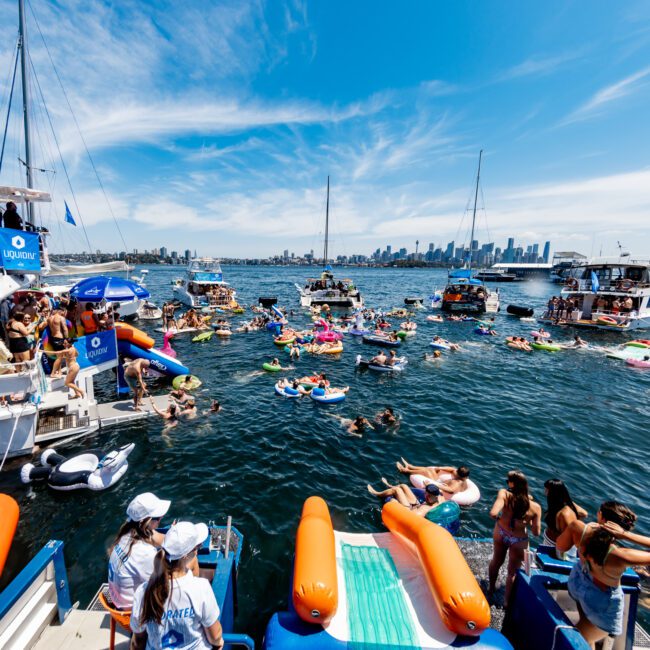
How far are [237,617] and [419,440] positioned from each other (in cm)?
877

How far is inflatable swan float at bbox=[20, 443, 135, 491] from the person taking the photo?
373 inches

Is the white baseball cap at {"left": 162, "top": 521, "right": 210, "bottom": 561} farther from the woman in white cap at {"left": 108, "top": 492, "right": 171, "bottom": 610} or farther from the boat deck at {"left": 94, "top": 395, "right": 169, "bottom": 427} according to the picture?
the boat deck at {"left": 94, "top": 395, "right": 169, "bottom": 427}

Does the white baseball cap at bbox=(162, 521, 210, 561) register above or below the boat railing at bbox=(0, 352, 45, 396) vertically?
above

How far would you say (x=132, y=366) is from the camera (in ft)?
46.9

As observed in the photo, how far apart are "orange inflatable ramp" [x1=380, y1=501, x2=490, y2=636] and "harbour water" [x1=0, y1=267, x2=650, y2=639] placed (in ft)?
11.3

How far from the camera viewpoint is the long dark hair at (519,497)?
5.81m

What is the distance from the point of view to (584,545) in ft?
14.4

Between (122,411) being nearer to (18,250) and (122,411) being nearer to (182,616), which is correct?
(18,250)

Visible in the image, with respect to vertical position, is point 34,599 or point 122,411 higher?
point 34,599

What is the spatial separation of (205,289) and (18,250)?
3236 cm

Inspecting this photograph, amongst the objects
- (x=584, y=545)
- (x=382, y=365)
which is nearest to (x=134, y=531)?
(x=584, y=545)

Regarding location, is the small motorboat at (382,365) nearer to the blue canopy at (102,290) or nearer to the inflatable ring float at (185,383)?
the inflatable ring float at (185,383)

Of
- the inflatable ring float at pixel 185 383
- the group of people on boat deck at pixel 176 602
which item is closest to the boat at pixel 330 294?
the inflatable ring float at pixel 185 383

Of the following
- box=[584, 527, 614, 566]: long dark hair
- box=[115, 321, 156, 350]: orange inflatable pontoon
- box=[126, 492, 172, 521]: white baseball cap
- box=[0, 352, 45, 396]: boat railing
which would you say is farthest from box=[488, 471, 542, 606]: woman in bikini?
box=[115, 321, 156, 350]: orange inflatable pontoon
